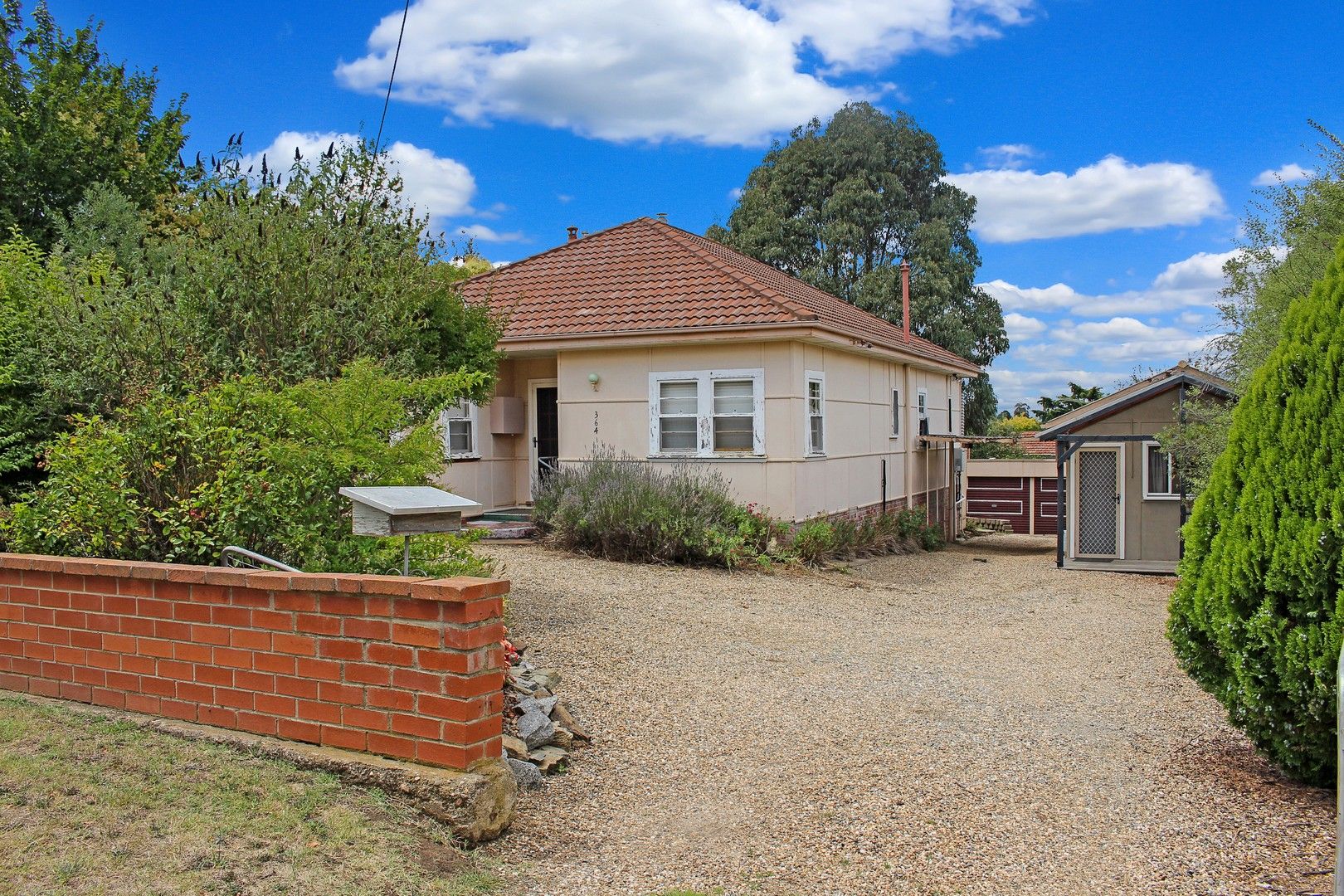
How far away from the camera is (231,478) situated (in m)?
5.58

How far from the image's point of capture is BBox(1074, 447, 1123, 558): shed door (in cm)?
1712

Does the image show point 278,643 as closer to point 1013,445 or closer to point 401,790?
point 401,790

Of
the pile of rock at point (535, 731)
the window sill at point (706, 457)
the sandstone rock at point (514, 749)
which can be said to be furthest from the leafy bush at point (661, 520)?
the sandstone rock at point (514, 749)

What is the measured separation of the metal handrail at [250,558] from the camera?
4.88m

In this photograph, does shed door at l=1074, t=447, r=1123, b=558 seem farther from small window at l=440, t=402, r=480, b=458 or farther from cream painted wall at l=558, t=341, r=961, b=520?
small window at l=440, t=402, r=480, b=458

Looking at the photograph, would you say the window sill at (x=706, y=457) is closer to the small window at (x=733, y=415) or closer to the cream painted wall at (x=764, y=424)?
the cream painted wall at (x=764, y=424)

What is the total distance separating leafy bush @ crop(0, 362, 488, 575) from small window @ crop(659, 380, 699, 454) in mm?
9446

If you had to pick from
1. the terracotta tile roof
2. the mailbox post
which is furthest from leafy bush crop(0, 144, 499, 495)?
the terracotta tile roof

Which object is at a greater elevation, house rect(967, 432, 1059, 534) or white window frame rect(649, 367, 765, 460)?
white window frame rect(649, 367, 765, 460)

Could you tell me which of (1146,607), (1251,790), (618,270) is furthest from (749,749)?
(618,270)

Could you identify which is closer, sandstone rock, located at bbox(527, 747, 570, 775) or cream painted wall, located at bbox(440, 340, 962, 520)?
sandstone rock, located at bbox(527, 747, 570, 775)

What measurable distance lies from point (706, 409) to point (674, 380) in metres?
0.68

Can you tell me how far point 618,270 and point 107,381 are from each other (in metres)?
11.7

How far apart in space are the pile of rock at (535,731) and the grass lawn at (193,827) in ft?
2.85
